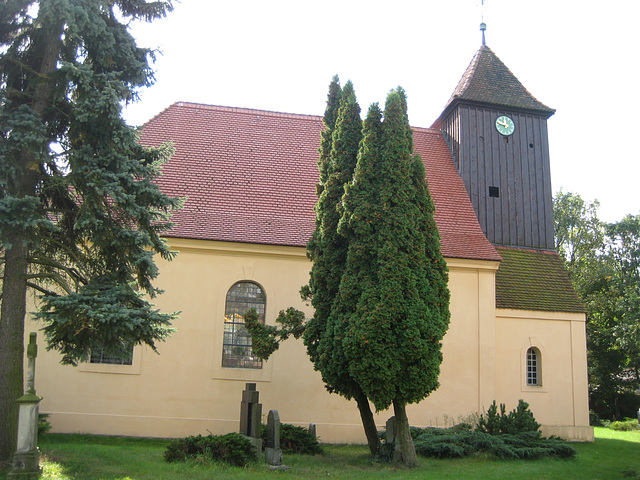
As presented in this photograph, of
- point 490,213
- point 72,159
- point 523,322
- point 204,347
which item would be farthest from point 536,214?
point 72,159

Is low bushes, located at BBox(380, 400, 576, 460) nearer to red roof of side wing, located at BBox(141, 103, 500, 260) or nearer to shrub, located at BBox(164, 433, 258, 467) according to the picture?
→ shrub, located at BBox(164, 433, 258, 467)

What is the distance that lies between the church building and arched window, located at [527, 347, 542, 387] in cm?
4

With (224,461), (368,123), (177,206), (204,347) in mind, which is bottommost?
(224,461)

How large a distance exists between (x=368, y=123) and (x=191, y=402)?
8.32 meters

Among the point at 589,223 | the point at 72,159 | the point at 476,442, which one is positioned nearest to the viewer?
the point at 72,159

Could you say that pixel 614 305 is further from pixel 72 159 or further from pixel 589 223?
pixel 72 159

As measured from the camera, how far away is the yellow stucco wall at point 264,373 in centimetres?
1501

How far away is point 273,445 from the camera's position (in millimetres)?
11094

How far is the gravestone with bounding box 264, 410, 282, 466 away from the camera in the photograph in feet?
36.0

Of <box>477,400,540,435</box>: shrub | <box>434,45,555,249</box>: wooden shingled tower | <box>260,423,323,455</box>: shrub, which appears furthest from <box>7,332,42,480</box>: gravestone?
<box>434,45,555,249</box>: wooden shingled tower

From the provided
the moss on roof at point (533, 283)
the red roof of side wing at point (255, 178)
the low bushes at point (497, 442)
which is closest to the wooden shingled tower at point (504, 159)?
the moss on roof at point (533, 283)

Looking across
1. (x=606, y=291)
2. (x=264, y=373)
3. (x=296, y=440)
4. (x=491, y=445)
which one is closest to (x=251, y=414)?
(x=296, y=440)

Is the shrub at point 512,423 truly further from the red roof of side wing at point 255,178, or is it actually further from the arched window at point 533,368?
the red roof of side wing at point 255,178

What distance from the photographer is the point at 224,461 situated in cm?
1074
